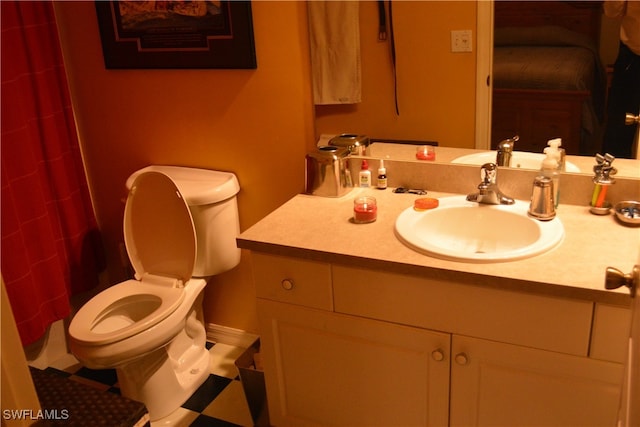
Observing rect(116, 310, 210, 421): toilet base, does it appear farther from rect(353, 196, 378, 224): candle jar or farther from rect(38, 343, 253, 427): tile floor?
rect(353, 196, 378, 224): candle jar

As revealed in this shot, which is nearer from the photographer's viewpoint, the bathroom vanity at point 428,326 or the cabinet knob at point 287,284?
the bathroom vanity at point 428,326

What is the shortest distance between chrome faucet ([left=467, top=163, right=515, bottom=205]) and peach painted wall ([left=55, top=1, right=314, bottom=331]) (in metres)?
0.64

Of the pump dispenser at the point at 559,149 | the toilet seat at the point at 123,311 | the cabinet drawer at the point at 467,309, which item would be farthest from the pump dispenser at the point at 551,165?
the toilet seat at the point at 123,311

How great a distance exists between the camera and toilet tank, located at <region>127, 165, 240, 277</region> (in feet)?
7.04

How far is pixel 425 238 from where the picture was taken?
5.63 ft

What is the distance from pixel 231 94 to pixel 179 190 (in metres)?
0.40

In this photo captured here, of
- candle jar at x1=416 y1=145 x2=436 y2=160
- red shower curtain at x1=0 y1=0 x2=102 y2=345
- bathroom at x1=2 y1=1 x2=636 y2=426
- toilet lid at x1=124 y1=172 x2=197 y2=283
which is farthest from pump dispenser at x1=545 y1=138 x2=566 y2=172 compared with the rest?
red shower curtain at x1=0 y1=0 x2=102 y2=345

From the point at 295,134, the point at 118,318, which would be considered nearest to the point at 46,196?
the point at 118,318

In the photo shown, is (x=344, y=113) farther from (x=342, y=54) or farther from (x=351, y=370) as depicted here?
(x=351, y=370)

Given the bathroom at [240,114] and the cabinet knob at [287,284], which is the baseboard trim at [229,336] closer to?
the bathroom at [240,114]

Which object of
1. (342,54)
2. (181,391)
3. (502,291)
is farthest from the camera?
(181,391)

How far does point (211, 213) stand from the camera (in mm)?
2172

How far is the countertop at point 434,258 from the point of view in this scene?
1.36 m

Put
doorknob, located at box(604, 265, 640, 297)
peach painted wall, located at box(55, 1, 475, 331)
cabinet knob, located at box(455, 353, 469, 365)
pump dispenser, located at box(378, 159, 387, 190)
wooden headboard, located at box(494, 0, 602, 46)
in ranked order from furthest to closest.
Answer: pump dispenser, located at box(378, 159, 387, 190)
peach painted wall, located at box(55, 1, 475, 331)
wooden headboard, located at box(494, 0, 602, 46)
cabinet knob, located at box(455, 353, 469, 365)
doorknob, located at box(604, 265, 640, 297)
